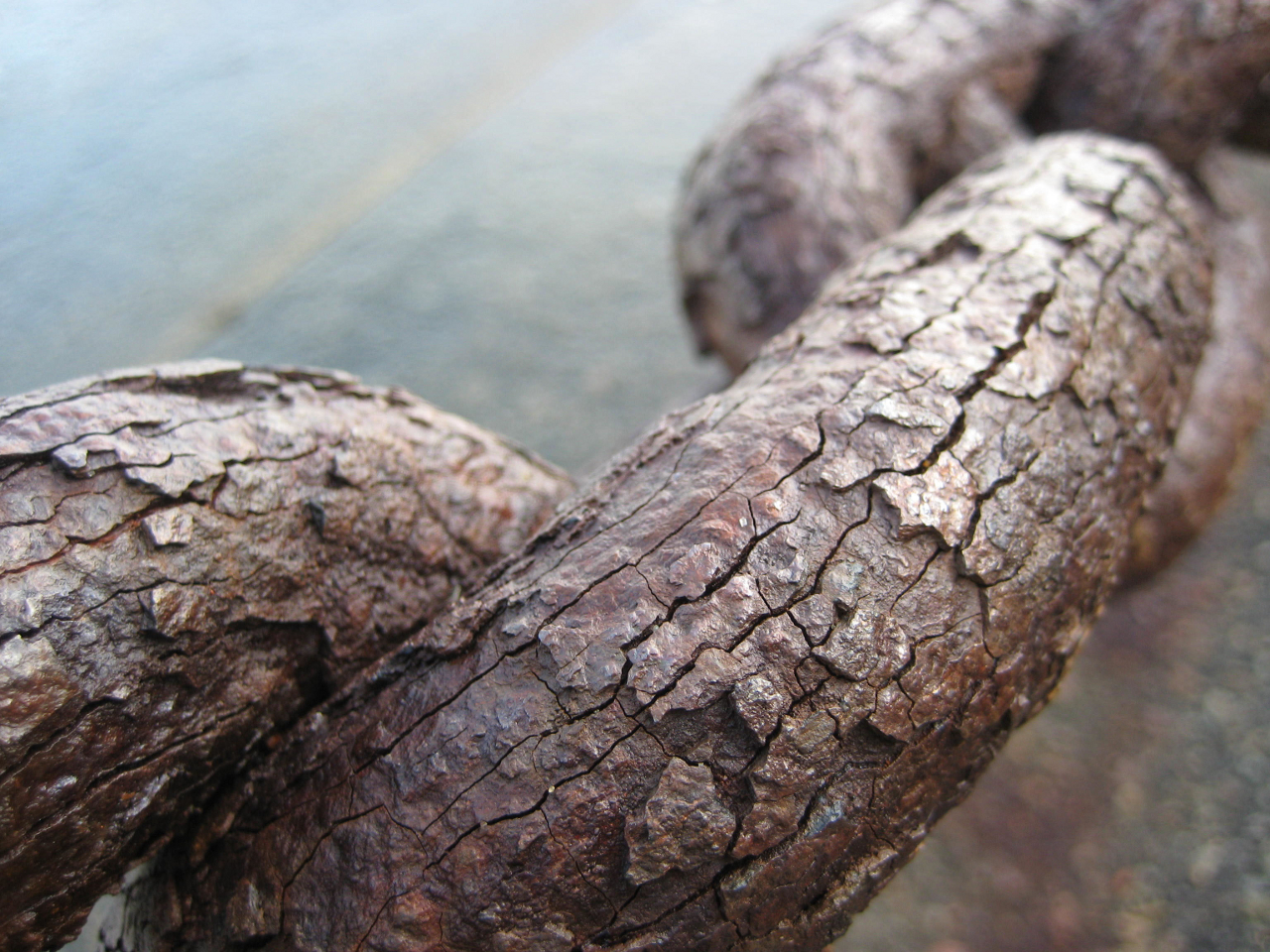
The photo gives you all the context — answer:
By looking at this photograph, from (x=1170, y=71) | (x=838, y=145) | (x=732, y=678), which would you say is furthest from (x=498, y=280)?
(x=732, y=678)

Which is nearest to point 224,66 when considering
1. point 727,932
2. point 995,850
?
point 727,932

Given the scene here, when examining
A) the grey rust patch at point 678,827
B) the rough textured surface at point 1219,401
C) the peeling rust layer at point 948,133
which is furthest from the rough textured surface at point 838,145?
the grey rust patch at point 678,827

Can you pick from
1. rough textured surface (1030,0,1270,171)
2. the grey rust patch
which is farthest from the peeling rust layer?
the grey rust patch

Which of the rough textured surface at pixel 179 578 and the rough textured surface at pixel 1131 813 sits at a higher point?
the rough textured surface at pixel 179 578

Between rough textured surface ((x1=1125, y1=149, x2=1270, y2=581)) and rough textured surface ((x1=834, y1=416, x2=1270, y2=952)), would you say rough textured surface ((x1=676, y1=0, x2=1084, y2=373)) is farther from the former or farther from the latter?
rough textured surface ((x1=834, y1=416, x2=1270, y2=952))

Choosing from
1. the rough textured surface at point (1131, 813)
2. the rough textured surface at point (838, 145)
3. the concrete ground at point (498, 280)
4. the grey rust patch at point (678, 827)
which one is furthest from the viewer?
the rough textured surface at point (1131, 813)

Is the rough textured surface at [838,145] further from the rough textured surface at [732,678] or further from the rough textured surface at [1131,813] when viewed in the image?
the rough textured surface at [1131,813]

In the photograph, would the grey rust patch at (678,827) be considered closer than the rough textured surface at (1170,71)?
Yes
